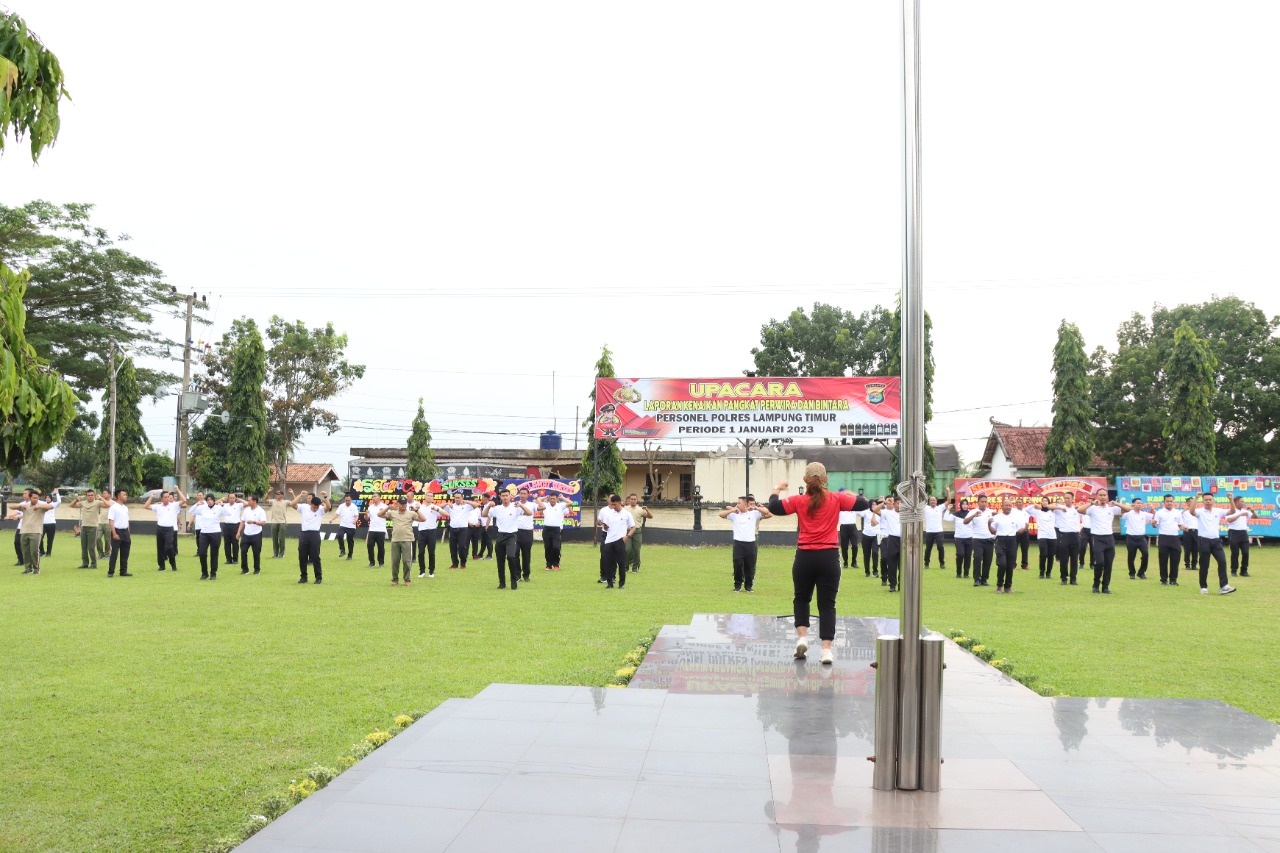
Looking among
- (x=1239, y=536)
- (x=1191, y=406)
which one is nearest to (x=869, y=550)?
(x=1239, y=536)

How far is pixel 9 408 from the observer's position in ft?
10.2

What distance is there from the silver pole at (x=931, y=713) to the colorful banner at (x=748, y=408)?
69.7 ft

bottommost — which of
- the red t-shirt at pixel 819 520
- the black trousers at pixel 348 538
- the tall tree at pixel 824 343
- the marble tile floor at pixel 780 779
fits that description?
the black trousers at pixel 348 538

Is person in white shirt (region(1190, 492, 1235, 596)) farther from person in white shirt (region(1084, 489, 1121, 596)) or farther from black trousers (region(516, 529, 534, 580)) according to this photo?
black trousers (region(516, 529, 534, 580))

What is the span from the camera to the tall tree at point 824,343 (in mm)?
48906

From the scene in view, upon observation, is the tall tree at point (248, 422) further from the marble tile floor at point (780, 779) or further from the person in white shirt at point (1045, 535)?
the marble tile floor at point (780, 779)

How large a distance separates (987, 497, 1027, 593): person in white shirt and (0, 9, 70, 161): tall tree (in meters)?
16.3

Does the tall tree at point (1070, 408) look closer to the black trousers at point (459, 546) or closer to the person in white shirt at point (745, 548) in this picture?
the person in white shirt at point (745, 548)

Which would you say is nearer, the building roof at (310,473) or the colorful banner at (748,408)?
the colorful banner at (748,408)

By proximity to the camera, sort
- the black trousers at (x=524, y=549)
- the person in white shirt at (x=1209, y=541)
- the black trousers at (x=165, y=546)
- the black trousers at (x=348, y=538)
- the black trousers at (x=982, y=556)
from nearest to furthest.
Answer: the person in white shirt at (x=1209, y=541)
the black trousers at (x=524, y=549)
the black trousers at (x=982, y=556)
the black trousers at (x=165, y=546)
the black trousers at (x=348, y=538)

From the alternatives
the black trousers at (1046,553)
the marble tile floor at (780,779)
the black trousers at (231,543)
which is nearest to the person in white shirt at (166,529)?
the black trousers at (231,543)

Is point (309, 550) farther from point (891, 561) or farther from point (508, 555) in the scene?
point (891, 561)

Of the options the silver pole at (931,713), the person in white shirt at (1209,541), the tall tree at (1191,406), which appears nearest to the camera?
the silver pole at (931,713)

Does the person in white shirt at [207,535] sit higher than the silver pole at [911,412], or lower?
lower
